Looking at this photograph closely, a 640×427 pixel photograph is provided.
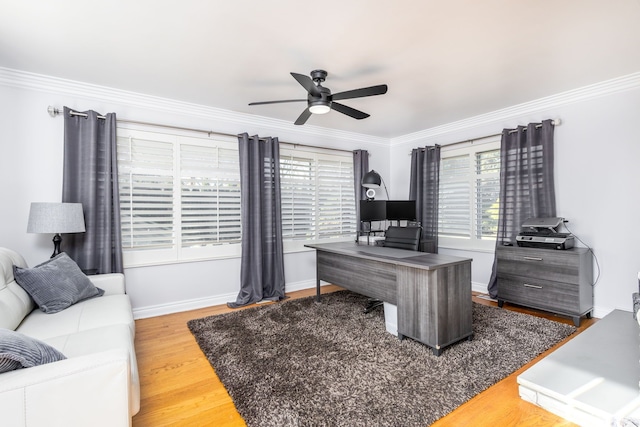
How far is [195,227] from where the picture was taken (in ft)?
12.5

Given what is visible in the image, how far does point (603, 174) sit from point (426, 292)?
258 cm

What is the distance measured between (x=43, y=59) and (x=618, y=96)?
556 cm

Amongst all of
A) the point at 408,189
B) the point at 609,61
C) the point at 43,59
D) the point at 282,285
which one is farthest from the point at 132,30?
the point at 408,189

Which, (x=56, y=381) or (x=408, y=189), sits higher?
(x=408, y=189)

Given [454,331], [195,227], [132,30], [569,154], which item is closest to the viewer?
[132,30]

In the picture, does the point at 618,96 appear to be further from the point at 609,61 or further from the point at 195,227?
the point at 195,227

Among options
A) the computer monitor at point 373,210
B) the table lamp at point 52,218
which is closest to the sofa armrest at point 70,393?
the table lamp at point 52,218

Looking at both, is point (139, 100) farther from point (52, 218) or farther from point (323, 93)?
point (323, 93)

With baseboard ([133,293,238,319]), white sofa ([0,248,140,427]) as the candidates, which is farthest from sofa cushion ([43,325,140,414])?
baseboard ([133,293,238,319])

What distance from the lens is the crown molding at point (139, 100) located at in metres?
2.90

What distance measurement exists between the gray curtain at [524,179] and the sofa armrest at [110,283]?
4.31 meters

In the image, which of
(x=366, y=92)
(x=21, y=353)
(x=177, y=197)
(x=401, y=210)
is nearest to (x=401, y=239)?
(x=401, y=210)

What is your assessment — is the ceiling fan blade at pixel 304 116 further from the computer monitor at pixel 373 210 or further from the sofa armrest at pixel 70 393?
the sofa armrest at pixel 70 393

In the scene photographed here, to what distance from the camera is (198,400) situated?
6.48 ft
